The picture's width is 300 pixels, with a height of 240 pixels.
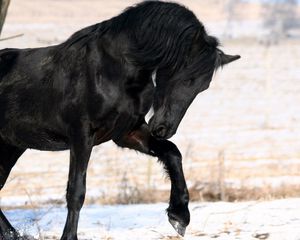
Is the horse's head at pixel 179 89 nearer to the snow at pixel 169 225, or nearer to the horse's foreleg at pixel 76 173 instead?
the horse's foreleg at pixel 76 173

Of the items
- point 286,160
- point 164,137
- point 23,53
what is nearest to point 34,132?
point 23,53

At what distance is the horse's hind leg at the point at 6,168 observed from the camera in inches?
279

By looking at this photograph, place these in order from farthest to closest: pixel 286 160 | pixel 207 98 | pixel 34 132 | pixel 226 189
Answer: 1. pixel 207 98
2. pixel 286 160
3. pixel 226 189
4. pixel 34 132

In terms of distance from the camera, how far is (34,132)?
6578 mm

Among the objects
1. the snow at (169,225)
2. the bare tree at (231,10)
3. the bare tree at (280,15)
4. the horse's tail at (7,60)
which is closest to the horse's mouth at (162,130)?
the snow at (169,225)

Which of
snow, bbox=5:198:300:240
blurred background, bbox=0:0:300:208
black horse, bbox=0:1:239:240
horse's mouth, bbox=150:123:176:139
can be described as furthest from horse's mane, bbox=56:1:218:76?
snow, bbox=5:198:300:240

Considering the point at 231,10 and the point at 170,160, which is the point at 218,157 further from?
the point at 231,10

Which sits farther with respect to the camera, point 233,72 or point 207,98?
point 233,72

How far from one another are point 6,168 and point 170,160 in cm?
180

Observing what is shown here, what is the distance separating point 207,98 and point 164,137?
27.2m

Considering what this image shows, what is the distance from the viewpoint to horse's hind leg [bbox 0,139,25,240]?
707 cm

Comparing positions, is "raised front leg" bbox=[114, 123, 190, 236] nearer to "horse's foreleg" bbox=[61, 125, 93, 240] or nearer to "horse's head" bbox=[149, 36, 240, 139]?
"horse's foreleg" bbox=[61, 125, 93, 240]

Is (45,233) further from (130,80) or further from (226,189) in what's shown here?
(226,189)

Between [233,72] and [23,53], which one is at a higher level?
[23,53]
